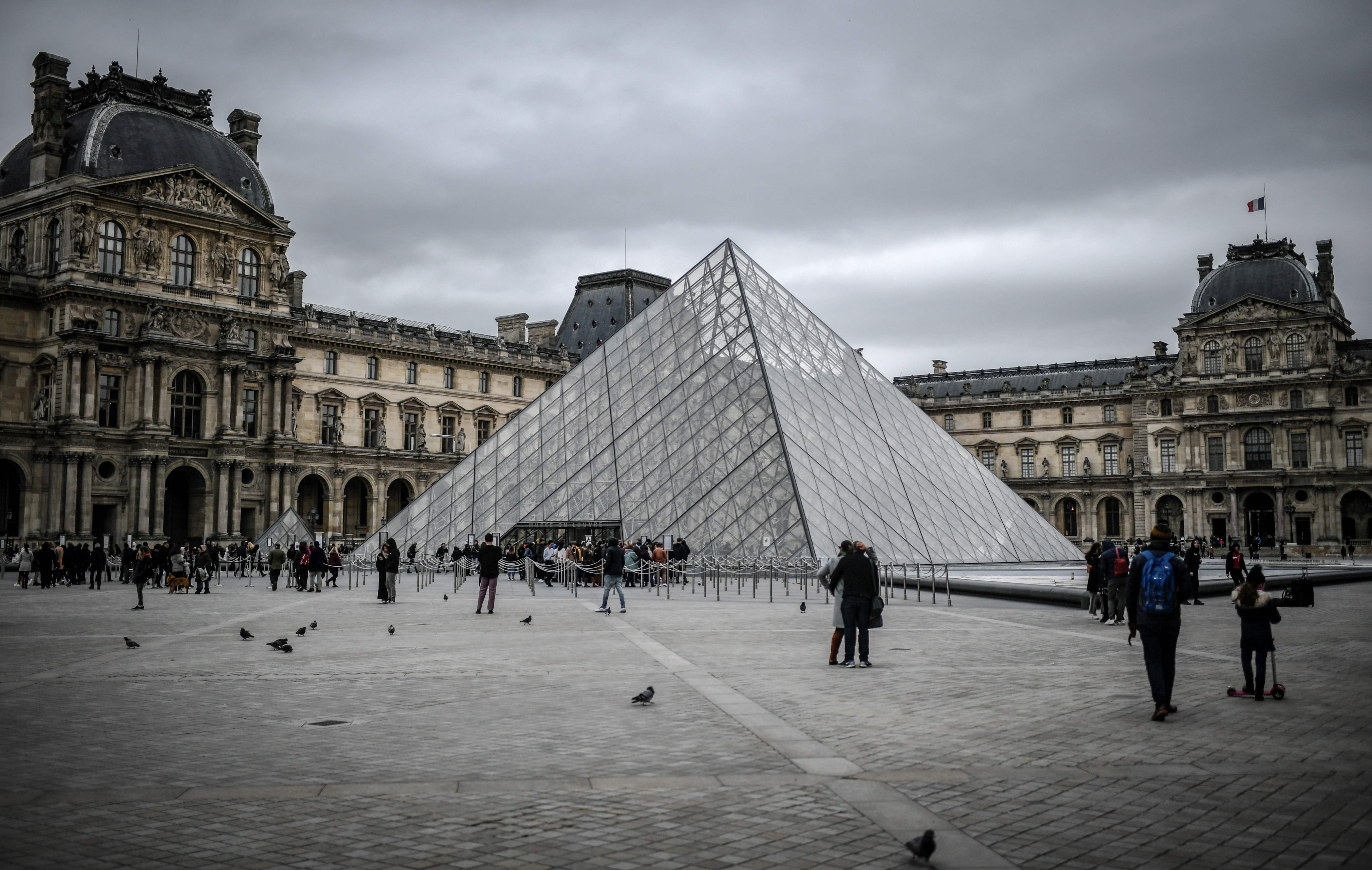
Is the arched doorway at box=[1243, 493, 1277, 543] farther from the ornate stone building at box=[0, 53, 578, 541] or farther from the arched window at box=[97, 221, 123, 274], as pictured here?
the arched window at box=[97, 221, 123, 274]

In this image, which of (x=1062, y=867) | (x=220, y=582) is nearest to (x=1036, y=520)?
(x=220, y=582)

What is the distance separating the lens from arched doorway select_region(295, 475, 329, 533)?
58.7m

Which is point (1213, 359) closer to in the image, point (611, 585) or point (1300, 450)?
point (1300, 450)

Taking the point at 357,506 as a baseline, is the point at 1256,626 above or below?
below

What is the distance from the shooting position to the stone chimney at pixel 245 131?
58406mm

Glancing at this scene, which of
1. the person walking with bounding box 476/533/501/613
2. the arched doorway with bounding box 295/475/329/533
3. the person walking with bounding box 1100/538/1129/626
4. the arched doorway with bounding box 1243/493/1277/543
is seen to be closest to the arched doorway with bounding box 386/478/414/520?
the arched doorway with bounding box 295/475/329/533

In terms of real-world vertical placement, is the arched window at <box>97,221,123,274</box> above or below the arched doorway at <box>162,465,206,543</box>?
above

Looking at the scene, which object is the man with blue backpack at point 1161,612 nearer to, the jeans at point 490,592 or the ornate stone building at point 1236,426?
the jeans at point 490,592

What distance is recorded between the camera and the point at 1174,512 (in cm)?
7038

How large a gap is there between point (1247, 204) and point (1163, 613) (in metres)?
64.3

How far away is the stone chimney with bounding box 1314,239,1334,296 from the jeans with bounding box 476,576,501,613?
63.8 m

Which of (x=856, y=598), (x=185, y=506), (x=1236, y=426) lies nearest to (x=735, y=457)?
(x=856, y=598)

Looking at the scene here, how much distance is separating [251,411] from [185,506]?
17.0 feet

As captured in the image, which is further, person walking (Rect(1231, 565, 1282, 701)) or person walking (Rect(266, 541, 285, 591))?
person walking (Rect(266, 541, 285, 591))
